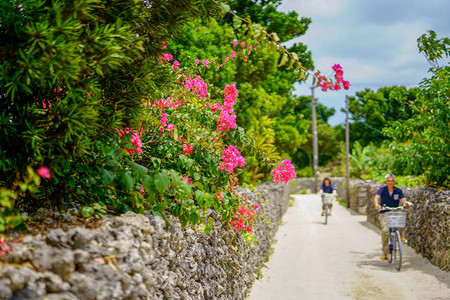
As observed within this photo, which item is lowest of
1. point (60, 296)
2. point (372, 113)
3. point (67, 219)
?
point (60, 296)

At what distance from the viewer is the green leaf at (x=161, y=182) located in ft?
10.9

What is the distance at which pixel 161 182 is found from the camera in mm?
3346

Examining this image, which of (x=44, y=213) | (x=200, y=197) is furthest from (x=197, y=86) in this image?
(x=44, y=213)

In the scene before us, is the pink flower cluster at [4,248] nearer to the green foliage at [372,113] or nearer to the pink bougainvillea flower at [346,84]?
the pink bougainvillea flower at [346,84]

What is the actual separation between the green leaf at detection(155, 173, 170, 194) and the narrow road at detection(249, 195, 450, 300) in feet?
14.2

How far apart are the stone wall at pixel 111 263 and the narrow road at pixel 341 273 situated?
11.3 feet

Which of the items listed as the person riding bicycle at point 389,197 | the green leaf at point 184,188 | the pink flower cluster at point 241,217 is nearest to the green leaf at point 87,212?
the green leaf at point 184,188

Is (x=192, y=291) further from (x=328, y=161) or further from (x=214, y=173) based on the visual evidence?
(x=328, y=161)

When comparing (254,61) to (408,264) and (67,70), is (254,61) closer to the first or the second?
(408,264)

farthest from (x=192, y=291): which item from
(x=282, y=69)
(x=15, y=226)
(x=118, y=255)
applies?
(x=282, y=69)

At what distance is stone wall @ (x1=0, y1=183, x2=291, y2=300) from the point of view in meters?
2.04

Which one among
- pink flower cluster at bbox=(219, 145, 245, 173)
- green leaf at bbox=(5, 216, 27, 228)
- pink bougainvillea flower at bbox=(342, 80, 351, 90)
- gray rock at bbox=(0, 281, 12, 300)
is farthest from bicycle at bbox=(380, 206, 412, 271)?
gray rock at bbox=(0, 281, 12, 300)

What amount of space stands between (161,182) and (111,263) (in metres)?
1.01

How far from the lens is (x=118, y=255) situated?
252cm
